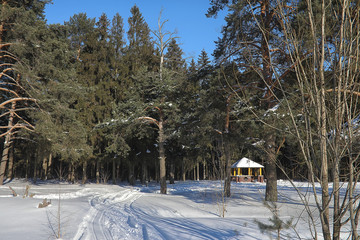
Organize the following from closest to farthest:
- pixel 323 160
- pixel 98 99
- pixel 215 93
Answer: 1. pixel 323 160
2. pixel 215 93
3. pixel 98 99

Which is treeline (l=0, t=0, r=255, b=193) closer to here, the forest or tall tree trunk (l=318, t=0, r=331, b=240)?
the forest

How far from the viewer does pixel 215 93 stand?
10.5 m

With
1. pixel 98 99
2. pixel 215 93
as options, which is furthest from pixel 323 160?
pixel 98 99

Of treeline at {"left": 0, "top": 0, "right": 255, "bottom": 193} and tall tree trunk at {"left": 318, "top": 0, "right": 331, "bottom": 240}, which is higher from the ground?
treeline at {"left": 0, "top": 0, "right": 255, "bottom": 193}

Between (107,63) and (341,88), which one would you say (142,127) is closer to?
(107,63)

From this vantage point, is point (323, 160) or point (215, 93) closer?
point (323, 160)

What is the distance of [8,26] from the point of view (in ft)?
51.3

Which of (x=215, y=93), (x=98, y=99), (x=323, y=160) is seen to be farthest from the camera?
(x=98, y=99)

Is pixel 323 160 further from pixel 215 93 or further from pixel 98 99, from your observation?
pixel 98 99

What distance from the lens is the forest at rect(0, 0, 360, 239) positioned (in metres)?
1.51

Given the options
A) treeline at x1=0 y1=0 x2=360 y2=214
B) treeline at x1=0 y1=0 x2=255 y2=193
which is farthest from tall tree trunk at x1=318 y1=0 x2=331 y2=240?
treeline at x1=0 y1=0 x2=255 y2=193

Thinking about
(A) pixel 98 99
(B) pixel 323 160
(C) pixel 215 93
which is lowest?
(B) pixel 323 160

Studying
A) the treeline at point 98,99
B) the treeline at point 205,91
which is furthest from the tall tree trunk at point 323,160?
the treeline at point 98,99

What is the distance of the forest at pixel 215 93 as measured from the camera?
151cm
